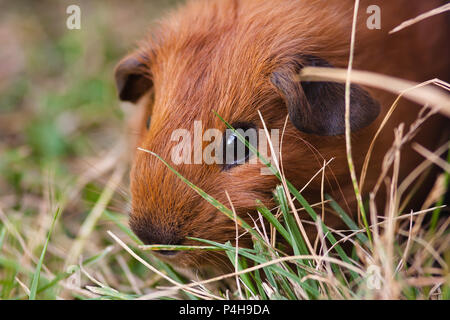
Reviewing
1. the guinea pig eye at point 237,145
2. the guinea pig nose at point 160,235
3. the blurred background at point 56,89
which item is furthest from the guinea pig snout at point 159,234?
the blurred background at point 56,89

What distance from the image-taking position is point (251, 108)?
1.98 meters

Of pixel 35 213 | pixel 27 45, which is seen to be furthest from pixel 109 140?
pixel 27 45

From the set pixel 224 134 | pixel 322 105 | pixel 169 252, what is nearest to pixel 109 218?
pixel 169 252

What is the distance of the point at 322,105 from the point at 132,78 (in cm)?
105

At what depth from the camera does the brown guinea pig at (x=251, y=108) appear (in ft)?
6.33

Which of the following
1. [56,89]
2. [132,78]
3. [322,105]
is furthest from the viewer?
[56,89]

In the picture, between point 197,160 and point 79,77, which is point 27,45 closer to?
point 79,77

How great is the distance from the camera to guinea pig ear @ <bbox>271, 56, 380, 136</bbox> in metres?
1.85

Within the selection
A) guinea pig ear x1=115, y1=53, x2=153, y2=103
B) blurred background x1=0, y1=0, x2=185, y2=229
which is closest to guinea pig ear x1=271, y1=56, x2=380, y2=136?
guinea pig ear x1=115, y1=53, x2=153, y2=103

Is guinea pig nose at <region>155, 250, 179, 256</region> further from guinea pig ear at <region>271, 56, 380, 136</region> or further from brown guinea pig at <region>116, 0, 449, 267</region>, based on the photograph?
guinea pig ear at <region>271, 56, 380, 136</region>

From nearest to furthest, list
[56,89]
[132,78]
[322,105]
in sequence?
[322,105] < [132,78] < [56,89]

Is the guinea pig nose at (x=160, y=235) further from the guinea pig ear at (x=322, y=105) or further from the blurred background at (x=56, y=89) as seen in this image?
the blurred background at (x=56, y=89)

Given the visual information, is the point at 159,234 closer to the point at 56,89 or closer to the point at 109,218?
the point at 109,218
